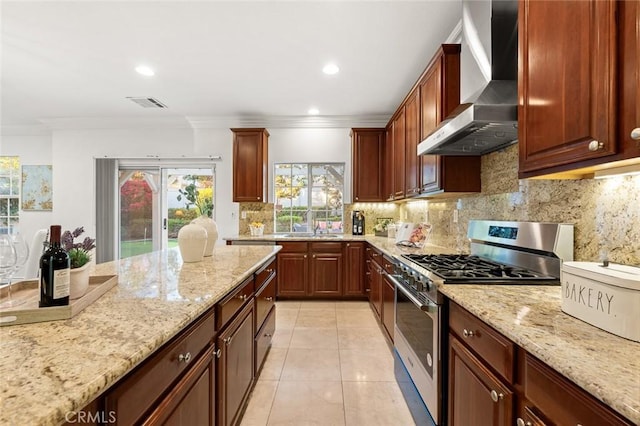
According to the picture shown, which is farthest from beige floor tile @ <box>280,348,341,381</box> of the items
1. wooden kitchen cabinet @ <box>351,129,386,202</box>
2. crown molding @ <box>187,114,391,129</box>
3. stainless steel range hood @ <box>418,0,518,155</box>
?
crown molding @ <box>187,114,391,129</box>

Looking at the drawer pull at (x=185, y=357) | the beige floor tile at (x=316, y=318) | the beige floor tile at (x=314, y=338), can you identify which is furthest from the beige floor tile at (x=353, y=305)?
the drawer pull at (x=185, y=357)

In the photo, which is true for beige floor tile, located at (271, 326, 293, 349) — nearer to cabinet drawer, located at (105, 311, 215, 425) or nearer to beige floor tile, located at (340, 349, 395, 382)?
beige floor tile, located at (340, 349, 395, 382)

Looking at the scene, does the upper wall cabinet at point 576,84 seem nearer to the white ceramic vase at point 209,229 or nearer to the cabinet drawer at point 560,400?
the cabinet drawer at point 560,400

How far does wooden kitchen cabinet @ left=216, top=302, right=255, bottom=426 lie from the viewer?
137 centimetres

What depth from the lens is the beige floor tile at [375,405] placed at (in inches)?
71.5

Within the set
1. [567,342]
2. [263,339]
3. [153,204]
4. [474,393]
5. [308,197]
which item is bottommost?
[263,339]

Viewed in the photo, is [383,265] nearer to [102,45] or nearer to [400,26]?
[400,26]

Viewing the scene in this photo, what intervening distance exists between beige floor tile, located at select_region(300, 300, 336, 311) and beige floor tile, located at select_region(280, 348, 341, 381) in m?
1.18

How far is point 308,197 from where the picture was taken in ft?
16.3

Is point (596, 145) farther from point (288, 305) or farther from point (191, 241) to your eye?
point (288, 305)

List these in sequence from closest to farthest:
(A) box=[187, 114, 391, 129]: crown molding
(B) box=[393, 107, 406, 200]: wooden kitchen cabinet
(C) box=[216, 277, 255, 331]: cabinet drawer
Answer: (C) box=[216, 277, 255, 331]: cabinet drawer < (B) box=[393, 107, 406, 200]: wooden kitchen cabinet < (A) box=[187, 114, 391, 129]: crown molding

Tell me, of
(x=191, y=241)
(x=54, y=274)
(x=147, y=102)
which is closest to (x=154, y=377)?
(x=54, y=274)

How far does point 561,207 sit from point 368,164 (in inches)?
121

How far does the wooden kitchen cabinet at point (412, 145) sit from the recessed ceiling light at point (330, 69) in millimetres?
816
